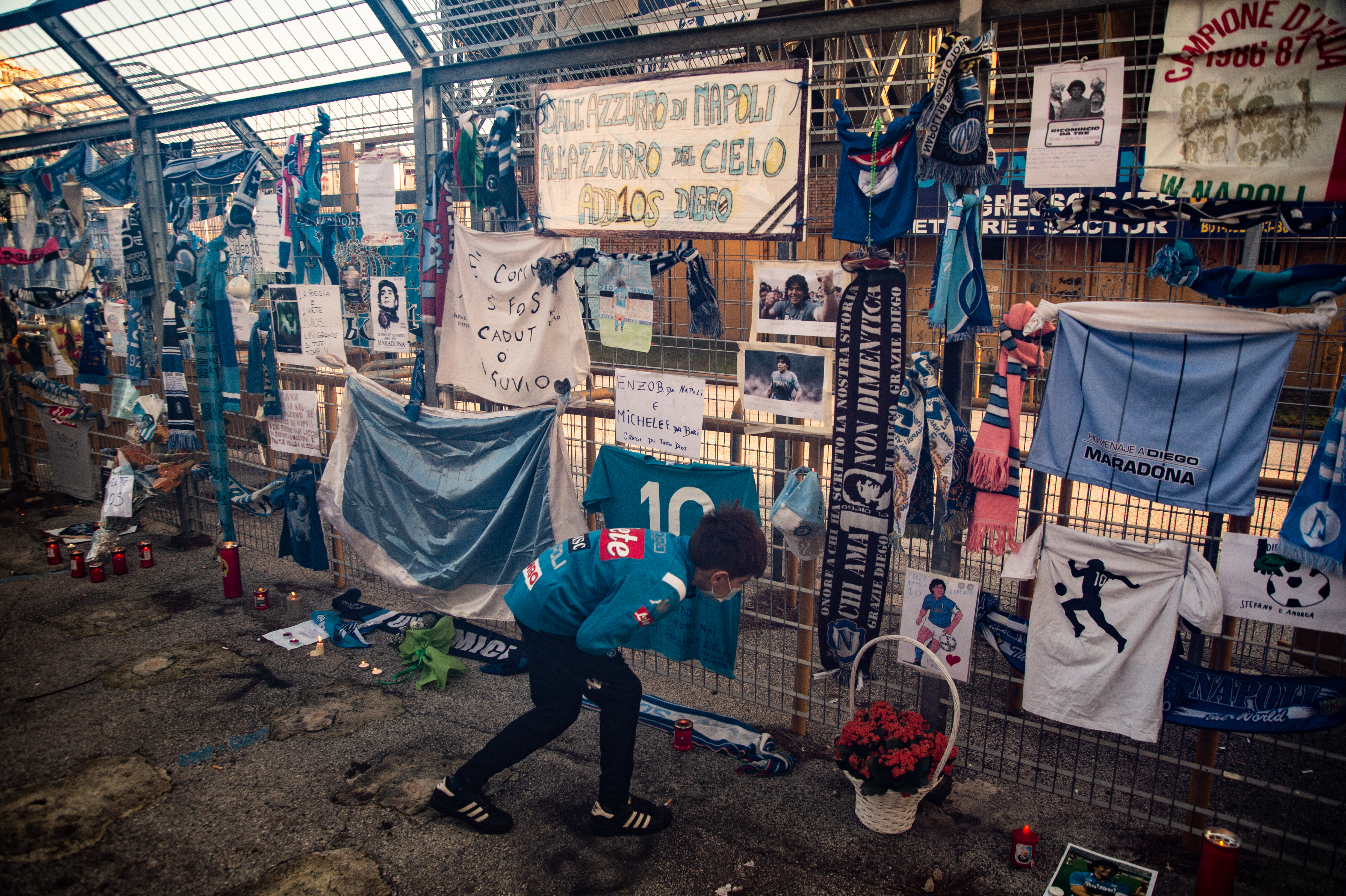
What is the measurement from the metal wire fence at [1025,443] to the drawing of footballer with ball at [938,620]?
19 cm

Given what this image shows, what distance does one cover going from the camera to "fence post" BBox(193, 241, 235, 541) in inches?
238

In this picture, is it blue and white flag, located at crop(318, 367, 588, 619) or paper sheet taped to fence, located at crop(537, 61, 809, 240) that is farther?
blue and white flag, located at crop(318, 367, 588, 619)

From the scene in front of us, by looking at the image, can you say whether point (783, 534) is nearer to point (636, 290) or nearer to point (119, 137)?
point (636, 290)

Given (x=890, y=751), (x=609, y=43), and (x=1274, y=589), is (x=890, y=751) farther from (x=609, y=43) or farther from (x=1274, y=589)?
(x=609, y=43)

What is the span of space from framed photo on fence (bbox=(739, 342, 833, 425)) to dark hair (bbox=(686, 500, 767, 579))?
79cm

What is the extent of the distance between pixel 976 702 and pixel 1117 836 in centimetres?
112

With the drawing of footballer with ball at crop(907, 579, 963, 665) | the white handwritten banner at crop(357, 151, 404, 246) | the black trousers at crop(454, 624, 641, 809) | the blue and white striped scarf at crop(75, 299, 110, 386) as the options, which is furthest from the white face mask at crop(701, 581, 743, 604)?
the blue and white striped scarf at crop(75, 299, 110, 386)

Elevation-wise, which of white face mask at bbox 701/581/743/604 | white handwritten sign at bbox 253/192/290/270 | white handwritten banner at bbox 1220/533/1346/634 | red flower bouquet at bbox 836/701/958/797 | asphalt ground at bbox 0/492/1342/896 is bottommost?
asphalt ground at bbox 0/492/1342/896

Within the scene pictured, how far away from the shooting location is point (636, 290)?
419cm

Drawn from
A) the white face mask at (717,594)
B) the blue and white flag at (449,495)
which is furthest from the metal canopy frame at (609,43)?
the white face mask at (717,594)

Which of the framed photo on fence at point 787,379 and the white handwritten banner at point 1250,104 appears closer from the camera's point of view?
the white handwritten banner at point 1250,104

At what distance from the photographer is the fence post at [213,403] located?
6.05 m

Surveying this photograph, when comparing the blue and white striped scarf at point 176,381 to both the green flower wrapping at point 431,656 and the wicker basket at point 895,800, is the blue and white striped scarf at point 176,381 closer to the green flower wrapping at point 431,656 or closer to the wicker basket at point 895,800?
the green flower wrapping at point 431,656

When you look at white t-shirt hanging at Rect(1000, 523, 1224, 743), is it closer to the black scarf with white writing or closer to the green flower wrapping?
the black scarf with white writing
